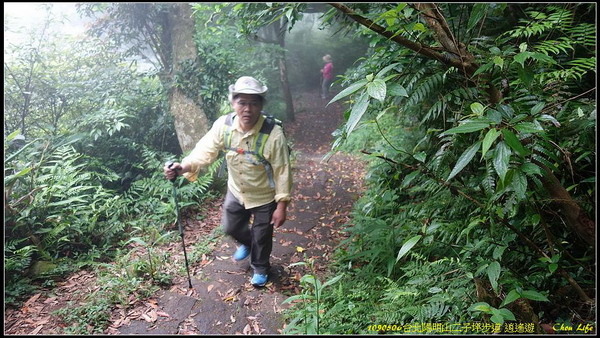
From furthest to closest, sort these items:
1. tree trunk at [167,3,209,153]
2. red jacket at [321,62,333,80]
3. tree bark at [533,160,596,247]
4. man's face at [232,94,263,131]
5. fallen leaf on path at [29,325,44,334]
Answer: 1. red jacket at [321,62,333,80]
2. tree trunk at [167,3,209,153]
3. man's face at [232,94,263,131]
4. fallen leaf on path at [29,325,44,334]
5. tree bark at [533,160,596,247]

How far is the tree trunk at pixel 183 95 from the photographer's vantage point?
20.6 feet

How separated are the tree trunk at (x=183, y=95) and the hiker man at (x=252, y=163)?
127 inches

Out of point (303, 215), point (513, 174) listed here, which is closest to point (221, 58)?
point (303, 215)

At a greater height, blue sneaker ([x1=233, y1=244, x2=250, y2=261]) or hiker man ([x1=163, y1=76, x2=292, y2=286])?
hiker man ([x1=163, y1=76, x2=292, y2=286])

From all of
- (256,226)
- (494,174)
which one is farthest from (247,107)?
(494,174)

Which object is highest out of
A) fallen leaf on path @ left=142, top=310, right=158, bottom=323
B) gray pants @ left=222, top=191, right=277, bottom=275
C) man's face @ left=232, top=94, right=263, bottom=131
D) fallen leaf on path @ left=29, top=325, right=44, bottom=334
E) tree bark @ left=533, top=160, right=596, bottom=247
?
man's face @ left=232, top=94, right=263, bottom=131

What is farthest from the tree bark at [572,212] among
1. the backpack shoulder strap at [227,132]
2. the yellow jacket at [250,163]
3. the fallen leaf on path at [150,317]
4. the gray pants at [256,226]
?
the fallen leaf on path at [150,317]

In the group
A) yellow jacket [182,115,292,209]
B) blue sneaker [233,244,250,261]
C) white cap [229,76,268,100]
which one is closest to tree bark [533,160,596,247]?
yellow jacket [182,115,292,209]

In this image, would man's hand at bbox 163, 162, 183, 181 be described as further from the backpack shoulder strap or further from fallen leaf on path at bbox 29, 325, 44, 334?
fallen leaf on path at bbox 29, 325, 44, 334

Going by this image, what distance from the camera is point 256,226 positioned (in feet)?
11.0

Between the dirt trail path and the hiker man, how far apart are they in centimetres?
28

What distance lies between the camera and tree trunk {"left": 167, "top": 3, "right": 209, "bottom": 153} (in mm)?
6270

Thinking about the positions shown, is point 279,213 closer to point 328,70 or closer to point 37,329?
point 37,329

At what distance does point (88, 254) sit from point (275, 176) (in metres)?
2.53
